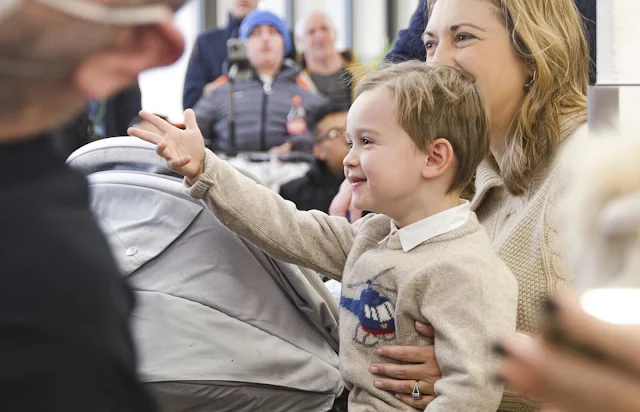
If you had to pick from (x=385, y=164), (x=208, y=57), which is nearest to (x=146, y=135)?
(x=385, y=164)

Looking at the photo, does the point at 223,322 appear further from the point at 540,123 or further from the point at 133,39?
the point at 133,39

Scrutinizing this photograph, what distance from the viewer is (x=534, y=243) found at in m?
1.95

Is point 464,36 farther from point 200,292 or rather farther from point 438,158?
point 200,292

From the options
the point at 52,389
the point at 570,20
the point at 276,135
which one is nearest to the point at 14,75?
the point at 52,389

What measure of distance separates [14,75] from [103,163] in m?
1.39

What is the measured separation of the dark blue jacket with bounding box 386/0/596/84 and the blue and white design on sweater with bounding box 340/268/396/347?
916 mm

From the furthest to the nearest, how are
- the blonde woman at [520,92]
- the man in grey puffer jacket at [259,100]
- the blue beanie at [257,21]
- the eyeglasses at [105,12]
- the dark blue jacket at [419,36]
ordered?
1. the blue beanie at [257,21]
2. the man in grey puffer jacket at [259,100]
3. the dark blue jacket at [419,36]
4. the blonde woman at [520,92]
5. the eyeglasses at [105,12]

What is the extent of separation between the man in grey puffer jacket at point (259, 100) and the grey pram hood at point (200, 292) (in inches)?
128

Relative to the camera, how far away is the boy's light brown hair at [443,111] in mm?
1905

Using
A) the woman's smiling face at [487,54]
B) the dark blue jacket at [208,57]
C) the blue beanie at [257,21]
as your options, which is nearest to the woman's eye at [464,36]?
the woman's smiling face at [487,54]

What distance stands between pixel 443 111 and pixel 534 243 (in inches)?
12.5

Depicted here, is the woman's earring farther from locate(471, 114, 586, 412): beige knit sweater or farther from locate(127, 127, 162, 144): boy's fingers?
locate(127, 127, 162, 144): boy's fingers

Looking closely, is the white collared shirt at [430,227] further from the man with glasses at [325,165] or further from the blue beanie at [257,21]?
the blue beanie at [257,21]

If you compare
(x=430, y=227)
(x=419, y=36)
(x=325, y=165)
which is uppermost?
(x=419, y=36)
